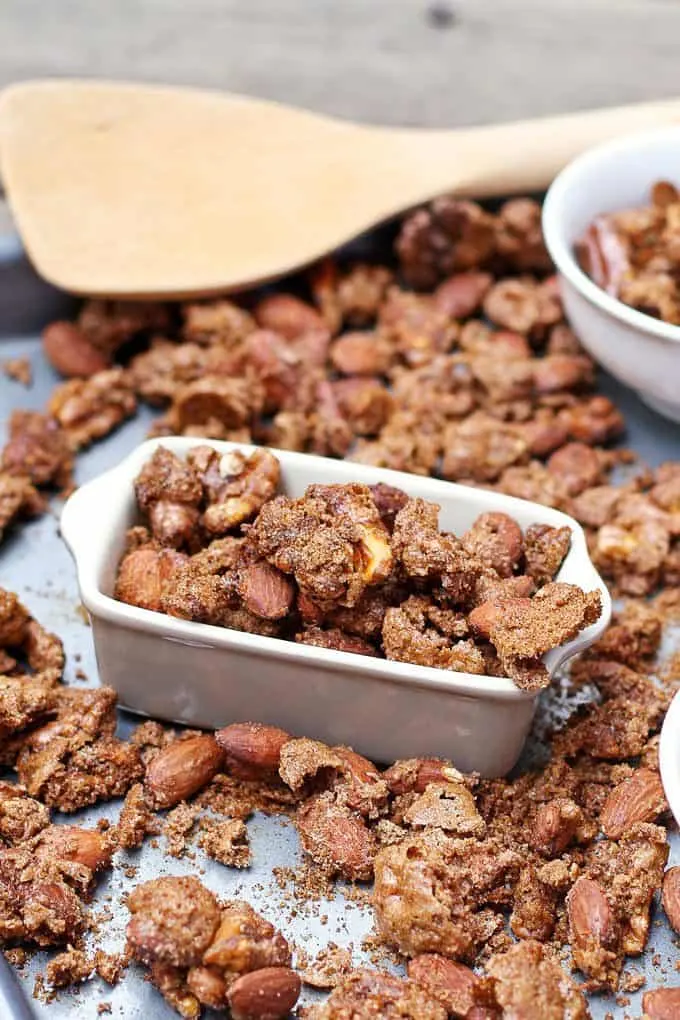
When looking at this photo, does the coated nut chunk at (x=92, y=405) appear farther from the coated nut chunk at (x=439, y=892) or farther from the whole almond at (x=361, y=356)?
the coated nut chunk at (x=439, y=892)

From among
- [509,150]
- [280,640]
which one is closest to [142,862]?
[280,640]

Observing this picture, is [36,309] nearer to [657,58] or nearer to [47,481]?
[47,481]

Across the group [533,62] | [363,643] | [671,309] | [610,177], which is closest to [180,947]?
[363,643]

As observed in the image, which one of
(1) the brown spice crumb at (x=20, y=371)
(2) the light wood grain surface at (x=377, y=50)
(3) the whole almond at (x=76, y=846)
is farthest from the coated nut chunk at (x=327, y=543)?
(2) the light wood grain surface at (x=377, y=50)

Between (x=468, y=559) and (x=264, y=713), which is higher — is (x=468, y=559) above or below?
above

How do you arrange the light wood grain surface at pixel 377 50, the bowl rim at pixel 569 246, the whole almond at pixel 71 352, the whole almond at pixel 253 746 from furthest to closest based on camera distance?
the light wood grain surface at pixel 377 50, the whole almond at pixel 71 352, the bowl rim at pixel 569 246, the whole almond at pixel 253 746

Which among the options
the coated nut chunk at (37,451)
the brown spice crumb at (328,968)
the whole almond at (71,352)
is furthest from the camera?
the whole almond at (71,352)

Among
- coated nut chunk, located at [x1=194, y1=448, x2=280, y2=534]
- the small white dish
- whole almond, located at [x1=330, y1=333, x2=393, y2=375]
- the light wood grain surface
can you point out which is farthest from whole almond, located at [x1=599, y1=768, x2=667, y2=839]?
the light wood grain surface
